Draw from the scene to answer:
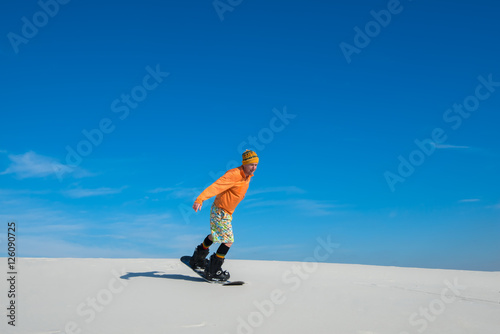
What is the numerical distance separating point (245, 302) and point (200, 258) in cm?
208

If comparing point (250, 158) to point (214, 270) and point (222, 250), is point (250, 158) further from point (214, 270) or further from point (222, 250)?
point (214, 270)

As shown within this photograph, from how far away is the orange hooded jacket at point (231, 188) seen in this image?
579 cm

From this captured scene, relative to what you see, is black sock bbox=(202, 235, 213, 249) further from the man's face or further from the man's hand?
the man's face

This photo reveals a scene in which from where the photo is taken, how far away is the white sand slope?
3.47 m

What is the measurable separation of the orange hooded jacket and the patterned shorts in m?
0.08

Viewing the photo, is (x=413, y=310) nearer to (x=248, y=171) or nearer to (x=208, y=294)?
(x=208, y=294)

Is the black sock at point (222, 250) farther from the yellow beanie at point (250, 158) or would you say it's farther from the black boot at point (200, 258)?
the yellow beanie at point (250, 158)

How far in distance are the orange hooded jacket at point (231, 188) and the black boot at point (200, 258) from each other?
85 cm

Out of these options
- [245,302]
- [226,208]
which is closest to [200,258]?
[226,208]

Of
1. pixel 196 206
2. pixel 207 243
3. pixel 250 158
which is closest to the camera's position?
pixel 196 206

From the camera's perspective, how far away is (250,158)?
5941 mm

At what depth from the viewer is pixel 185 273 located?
23.0ft

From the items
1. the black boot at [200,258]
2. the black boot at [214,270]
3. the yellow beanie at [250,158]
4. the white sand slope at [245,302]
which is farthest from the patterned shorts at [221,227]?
the yellow beanie at [250,158]

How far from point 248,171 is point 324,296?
7.04 feet
